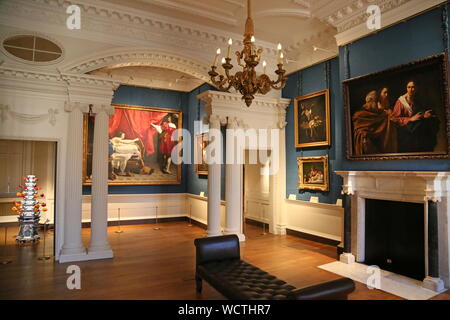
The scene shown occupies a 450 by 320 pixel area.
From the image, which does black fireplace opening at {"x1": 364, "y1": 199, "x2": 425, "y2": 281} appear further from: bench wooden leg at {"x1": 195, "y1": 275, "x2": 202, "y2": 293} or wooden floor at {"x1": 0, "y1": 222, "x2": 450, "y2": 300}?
bench wooden leg at {"x1": 195, "y1": 275, "x2": 202, "y2": 293}

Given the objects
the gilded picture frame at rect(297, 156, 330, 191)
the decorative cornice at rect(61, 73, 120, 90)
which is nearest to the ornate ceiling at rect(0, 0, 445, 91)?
the decorative cornice at rect(61, 73, 120, 90)

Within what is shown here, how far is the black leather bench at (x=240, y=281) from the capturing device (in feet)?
9.26

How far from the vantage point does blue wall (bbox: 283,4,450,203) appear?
188 inches

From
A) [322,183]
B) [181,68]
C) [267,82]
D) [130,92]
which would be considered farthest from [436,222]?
[130,92]

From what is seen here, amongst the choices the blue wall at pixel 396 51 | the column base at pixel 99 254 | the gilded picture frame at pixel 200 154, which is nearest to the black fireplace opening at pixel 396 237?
the blue wall at pixel 396 51

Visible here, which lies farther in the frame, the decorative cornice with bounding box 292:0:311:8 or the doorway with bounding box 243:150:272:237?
the doorway with bounding box 243:150:272:237

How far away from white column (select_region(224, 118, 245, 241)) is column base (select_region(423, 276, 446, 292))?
410 cm

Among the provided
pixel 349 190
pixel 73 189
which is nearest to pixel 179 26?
pixel 73 189

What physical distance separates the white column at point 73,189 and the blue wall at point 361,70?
5.36m

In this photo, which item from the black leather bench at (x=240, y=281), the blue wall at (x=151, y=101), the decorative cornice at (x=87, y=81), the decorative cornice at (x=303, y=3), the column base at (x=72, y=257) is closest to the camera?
the black leather bench at (x=240, y=281)

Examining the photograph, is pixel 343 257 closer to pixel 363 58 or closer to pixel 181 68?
pixel 363 58

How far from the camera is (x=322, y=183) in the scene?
7246 mm

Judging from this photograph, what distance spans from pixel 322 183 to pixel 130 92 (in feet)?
22.6

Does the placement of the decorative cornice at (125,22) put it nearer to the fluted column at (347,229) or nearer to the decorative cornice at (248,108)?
the decorative cornice at (248,108)
